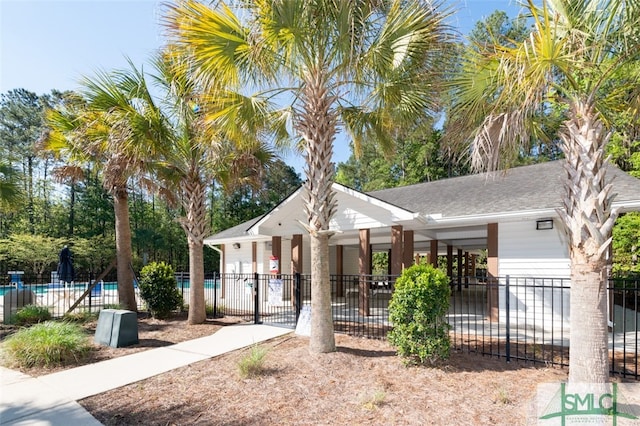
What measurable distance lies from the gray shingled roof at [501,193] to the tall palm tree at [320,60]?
317 centimetres

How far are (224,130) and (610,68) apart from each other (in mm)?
6256

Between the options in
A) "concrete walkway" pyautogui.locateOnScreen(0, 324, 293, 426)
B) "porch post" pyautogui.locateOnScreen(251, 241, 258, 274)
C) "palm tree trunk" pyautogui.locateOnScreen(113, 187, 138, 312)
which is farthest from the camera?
"porch post" pyautogui.locateOnScreen(251, 241, 258, 274)

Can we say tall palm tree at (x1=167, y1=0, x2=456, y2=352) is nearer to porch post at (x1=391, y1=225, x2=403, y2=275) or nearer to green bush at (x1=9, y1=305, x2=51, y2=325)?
porch post at (x1=391, y1=225, x2=403, y2=275)

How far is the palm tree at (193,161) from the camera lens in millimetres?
9078

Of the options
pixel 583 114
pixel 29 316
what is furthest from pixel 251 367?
→ pixel 29 316

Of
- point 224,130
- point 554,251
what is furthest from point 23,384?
point 554,251

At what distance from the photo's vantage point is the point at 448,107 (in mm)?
6410

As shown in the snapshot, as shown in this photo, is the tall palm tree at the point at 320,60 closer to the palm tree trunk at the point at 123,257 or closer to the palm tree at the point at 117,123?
the palm tree at the point at 117,123

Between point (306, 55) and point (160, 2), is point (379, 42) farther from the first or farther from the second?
point (160, 2)

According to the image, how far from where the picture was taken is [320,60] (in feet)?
21.2

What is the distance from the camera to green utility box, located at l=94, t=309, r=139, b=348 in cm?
784

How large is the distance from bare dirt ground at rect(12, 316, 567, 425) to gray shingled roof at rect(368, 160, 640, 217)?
4485 millimetres

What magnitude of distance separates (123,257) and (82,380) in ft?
21.3

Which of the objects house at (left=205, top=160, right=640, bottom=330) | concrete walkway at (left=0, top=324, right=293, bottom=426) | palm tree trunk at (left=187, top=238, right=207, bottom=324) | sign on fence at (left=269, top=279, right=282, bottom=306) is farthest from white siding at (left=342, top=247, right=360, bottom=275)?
concrete walkway at (left=0, top=324, right=293, bottom=426)
